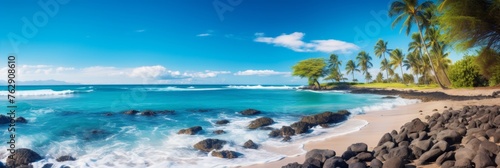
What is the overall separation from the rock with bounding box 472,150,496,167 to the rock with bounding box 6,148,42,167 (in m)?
10.6

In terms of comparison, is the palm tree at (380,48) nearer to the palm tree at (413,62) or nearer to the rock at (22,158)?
the palm tree at (413,62)

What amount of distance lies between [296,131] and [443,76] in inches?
1579

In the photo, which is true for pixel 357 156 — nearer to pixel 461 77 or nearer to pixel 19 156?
pixel 19 156

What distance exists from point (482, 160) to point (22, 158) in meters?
10.9

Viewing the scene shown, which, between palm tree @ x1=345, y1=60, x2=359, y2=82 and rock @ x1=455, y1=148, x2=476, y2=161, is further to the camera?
palm tree @ x1=345, y1=60, x2=359, y2=82

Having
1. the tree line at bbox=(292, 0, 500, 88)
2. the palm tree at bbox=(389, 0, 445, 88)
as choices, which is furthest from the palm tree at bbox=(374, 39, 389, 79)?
the palm tree at bbox=(389, 0, 445, 88)

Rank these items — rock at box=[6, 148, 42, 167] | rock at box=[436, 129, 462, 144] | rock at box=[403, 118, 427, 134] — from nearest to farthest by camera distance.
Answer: rock at box=[436, 129, 462, 144]
rock at box=[6, 148, 42, 167]
rock at box=[403, 118, 427, 134]

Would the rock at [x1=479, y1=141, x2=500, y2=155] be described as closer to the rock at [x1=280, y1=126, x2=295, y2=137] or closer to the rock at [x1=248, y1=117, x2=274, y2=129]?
the rock at [x1=280, y1=126, x2=295, y2=137]

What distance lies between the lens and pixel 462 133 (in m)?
6.75

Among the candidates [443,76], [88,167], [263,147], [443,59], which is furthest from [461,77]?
[88,167]

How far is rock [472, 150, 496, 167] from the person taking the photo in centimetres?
428

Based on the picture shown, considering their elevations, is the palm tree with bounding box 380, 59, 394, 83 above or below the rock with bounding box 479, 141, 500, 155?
above

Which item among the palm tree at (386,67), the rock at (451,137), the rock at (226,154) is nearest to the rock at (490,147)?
the rock at (451,137)

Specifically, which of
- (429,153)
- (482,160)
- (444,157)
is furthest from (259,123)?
(482,160)
